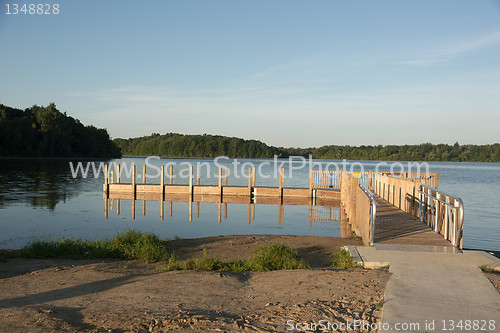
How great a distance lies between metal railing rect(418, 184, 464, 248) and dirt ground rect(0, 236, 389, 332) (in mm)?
2616

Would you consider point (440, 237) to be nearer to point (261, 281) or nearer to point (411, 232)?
point (411, 232)

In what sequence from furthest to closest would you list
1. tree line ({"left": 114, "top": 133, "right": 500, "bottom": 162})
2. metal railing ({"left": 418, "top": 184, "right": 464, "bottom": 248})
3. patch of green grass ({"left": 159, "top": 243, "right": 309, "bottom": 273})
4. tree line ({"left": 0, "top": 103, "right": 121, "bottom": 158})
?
tree line ({"left": 114, "top": 133, "right": 500, "bottom": 162}) → tree line ({"left": 0, "top": 103, "right": 121, "bottom": 158}) → metal railing ({"left": 418, "top": 184, "right": 464, "bottom": 248}) → patch of green grass ({"left": 159, "top": 243, "right": 309, "bottom": 273})

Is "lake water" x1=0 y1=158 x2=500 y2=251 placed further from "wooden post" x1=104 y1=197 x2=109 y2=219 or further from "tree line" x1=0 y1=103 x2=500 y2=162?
"tree line" x1=0 y1=103 x2=500 y2=162

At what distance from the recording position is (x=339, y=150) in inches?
7333

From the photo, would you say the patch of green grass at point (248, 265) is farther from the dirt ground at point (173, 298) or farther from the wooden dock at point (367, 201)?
the wooden dock at point (367, 201)

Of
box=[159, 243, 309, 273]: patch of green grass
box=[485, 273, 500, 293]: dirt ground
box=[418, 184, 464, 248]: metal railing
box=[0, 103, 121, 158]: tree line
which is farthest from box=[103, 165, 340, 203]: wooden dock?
box=[0, 103, 121, 158]: tree line

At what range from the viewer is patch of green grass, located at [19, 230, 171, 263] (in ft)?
34.1

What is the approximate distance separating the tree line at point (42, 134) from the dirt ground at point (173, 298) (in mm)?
84191

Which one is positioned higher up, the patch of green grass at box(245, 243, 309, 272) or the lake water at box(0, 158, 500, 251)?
the patch of green grass at box(245, 243, 309, 272)

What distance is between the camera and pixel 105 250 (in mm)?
10773

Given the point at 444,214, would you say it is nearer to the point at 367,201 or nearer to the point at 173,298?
the point at 367,201

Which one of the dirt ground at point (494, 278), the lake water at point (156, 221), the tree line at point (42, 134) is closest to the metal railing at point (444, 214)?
the dirt ground at point (494, 278)

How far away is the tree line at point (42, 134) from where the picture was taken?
8331 cm

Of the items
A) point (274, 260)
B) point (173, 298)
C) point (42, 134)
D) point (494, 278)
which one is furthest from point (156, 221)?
point (42, 134)
